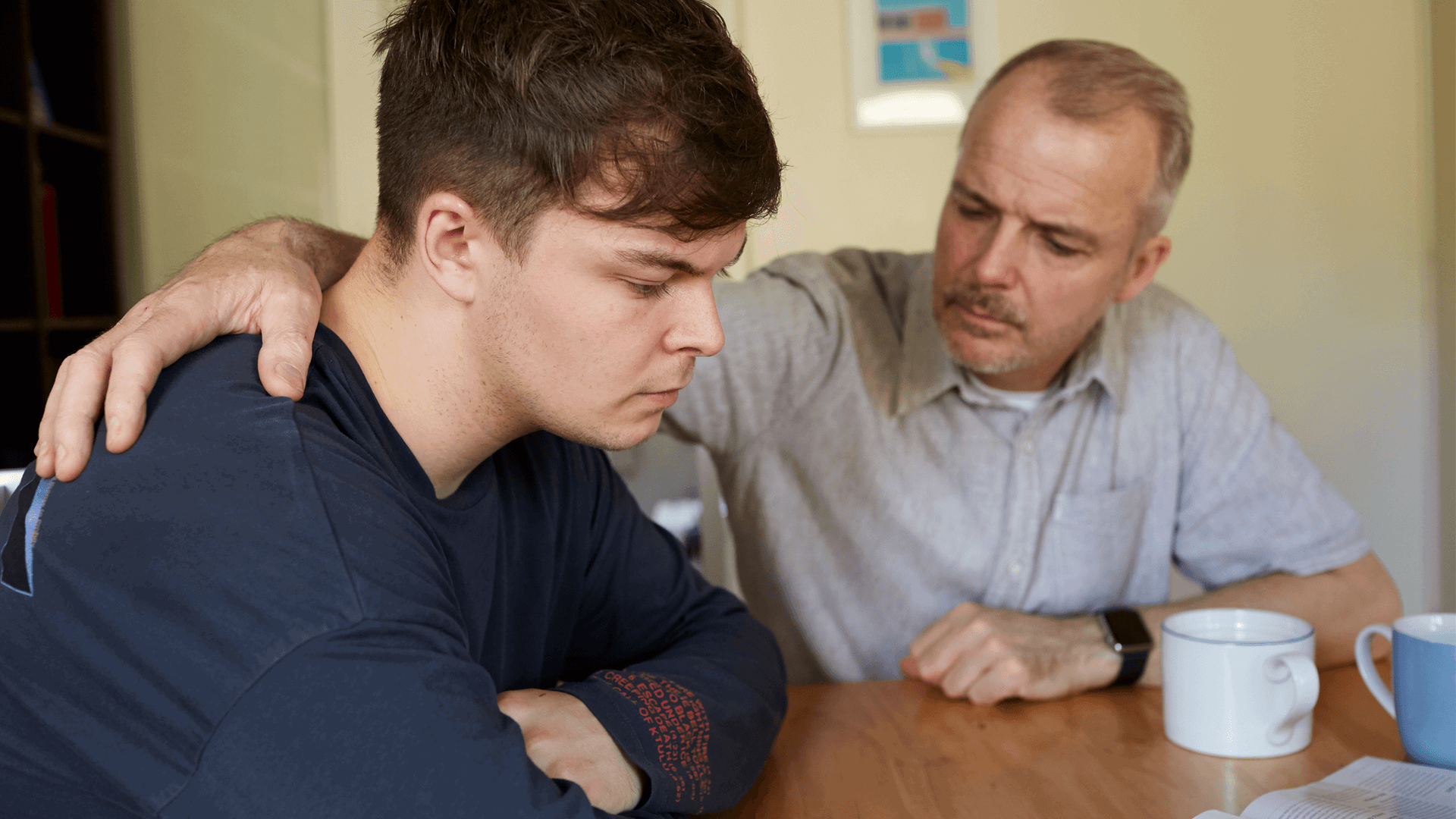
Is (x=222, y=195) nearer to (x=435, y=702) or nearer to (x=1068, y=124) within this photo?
(x=1068, y=124)

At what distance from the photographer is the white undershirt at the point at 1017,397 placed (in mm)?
1382

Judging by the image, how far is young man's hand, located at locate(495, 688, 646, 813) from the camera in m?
0.69

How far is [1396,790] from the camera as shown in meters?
0.78

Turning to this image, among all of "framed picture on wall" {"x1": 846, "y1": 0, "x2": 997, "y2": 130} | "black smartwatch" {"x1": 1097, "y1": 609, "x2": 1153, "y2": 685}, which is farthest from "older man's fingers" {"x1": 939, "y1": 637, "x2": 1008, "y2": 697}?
"framed picture on wall" {"x1": 846, "y1": 0, "x2": 997, "y2": 130}

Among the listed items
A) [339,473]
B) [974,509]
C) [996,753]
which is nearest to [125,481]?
[339,473]

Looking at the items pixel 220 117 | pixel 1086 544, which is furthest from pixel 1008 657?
pixel 220 117

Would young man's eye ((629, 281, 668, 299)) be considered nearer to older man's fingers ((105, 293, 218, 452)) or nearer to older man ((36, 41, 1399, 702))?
older man's fingers ((105, 293, 218, 452))

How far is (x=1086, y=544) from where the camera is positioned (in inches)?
53.6

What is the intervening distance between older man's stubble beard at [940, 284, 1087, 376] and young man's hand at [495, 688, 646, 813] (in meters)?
0.76

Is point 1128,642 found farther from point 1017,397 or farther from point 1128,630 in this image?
point 1017,397

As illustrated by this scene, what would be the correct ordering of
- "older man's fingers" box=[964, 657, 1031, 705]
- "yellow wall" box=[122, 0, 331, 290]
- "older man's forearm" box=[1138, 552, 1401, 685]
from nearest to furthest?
1. "older man's fingers" box=[964, 657, 1031, 705]
2. "older man's forearm" box=[1138, 552, 1401, 685]
3. "yellow wall" box=[122, 0, 331, 290]

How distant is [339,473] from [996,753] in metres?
0.58

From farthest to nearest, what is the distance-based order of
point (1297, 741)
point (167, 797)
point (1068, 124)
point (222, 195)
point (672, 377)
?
1. point (222, 195)
2. point (1068, 124)
3. point (1297, 741)
4. point (672, 377)
5. point (167, 797)

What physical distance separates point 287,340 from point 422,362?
0.32ft
